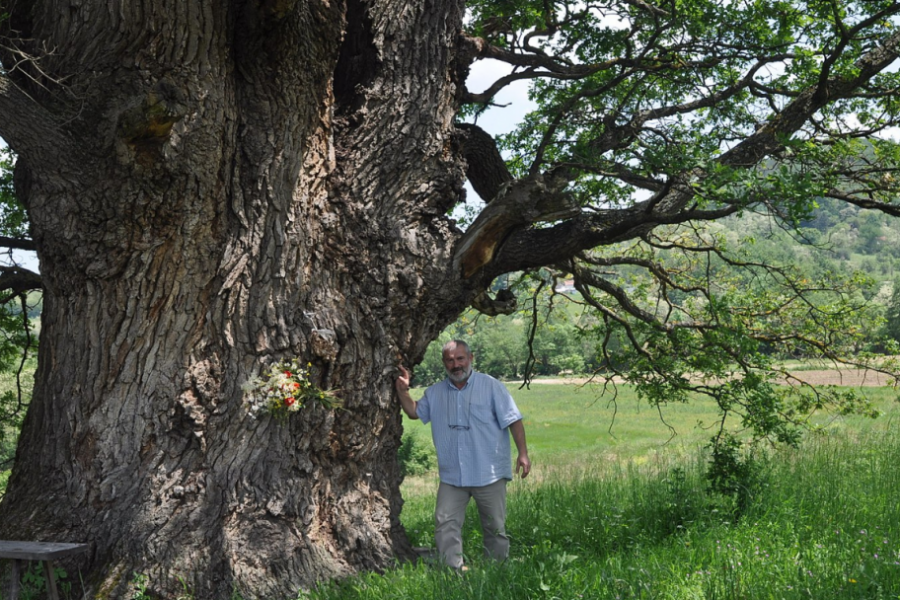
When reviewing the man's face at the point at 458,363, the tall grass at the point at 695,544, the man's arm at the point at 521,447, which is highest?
the man's face at the point at 458,363

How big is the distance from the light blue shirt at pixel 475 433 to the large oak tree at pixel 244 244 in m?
0.51

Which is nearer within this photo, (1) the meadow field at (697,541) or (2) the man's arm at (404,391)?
(1) the meadow field at (697,541)

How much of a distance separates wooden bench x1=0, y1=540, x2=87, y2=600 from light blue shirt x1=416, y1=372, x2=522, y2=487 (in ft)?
7.89

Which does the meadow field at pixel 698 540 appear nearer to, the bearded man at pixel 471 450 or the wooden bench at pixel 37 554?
the bearded man at pixel 471 450

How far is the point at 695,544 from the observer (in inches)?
192

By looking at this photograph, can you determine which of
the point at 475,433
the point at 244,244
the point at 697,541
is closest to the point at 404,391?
the point at 475,433

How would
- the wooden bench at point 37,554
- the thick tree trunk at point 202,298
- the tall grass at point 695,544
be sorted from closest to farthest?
the tall grass at point 695,544
the wooden bench at point 37,554
the thick tree trunk at point 202,298

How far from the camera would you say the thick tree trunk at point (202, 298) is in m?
4.67

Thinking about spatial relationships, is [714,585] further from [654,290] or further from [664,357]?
[654,290]

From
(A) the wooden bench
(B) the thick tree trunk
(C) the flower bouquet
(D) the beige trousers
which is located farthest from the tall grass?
(A) the wooden bench

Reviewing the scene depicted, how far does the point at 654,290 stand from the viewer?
10352 millimetres

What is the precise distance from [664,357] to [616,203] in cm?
182

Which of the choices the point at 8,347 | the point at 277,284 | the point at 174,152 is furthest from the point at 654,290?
the point at 8,347

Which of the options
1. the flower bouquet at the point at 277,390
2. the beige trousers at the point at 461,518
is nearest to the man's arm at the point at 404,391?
the beige trousers at the point at 461,518
